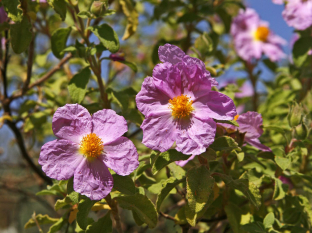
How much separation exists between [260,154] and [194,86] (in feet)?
1.43

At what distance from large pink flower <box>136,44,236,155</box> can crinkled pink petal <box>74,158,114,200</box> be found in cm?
16

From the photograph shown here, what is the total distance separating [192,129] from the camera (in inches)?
41.5

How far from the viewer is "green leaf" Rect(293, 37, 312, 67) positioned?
1.77m

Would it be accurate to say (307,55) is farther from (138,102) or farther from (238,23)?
(138,102)

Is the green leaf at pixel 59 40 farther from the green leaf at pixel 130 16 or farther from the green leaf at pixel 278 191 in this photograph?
the green leaf at pixel 278 191

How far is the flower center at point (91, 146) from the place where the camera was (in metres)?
1.03

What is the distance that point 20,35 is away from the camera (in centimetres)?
132

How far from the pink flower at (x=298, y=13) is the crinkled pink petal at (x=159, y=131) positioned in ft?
3.31

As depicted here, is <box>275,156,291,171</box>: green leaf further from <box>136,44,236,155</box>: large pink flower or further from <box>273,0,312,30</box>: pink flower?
<box>273,0,312,30</box>: pink flower

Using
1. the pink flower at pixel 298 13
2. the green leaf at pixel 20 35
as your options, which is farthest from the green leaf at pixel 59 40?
the pink flower at pixel 298 13

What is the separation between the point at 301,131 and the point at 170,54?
0.57 m

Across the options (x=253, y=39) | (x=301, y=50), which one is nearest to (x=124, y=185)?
(x=301, y=50)

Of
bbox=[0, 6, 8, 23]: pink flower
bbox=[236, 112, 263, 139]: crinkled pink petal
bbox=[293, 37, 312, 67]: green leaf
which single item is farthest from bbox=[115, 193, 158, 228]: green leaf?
bbox=[293, 37, 312, 67]: green leaf

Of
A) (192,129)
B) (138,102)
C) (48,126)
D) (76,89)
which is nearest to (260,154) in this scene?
(192,129)
